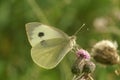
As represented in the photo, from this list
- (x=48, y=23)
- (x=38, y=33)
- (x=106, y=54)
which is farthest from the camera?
(x=48, y=23)

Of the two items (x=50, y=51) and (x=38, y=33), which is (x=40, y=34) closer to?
(x=38, y=33)

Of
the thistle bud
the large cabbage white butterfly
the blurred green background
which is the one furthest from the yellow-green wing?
the blurred green background

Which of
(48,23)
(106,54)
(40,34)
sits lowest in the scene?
(48,23)

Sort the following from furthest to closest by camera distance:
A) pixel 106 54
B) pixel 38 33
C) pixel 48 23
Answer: pixel 48 23 → pixel 106 54 → pixel 38 33

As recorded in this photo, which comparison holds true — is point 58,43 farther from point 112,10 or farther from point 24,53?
point 112,10

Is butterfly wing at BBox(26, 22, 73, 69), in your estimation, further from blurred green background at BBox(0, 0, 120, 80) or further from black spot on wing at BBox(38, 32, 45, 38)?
blurred green background at BBox(0, 0, 120, 80)

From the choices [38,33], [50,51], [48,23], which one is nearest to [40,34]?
[38,33]

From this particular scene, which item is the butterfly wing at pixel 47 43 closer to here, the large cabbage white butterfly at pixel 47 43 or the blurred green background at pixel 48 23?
the large cabbage white butterfly at pixel 47 43
